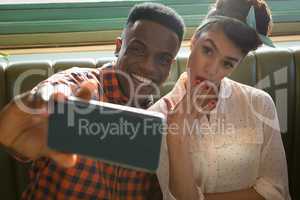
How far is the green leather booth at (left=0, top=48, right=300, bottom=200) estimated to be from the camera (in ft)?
4.12

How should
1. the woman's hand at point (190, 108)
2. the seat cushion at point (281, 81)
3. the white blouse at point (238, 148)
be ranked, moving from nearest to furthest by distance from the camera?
the woman's hand at point (190, 108) → the white blouse at point (238, 148) → the seat cushion at point (281, 81)

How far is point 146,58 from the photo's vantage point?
0.88 m

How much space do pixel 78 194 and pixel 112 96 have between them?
24cm

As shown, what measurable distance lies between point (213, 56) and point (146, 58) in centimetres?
24

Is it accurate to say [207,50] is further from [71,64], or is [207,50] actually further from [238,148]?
[71,64]

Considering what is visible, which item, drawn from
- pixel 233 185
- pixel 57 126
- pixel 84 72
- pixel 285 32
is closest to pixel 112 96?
pixel 84 72

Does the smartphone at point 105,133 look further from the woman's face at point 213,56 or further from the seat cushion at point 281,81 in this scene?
the seat cushion at point 281,81

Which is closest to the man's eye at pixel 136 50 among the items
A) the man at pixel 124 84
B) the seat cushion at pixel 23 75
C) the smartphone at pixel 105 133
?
the man at pixel 124 84

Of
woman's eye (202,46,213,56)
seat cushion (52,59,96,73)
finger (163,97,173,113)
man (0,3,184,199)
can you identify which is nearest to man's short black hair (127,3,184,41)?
man (0,3,184,199)

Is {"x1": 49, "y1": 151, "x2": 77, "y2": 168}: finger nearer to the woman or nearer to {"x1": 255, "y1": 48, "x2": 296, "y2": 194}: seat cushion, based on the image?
the woman

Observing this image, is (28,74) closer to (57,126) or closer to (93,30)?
(93,30)

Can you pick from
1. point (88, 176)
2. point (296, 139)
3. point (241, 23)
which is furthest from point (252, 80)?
point (88, 176)

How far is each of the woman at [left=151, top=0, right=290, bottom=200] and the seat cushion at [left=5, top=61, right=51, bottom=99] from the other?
0.42 m

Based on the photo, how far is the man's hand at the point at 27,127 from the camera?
2.06 feet
